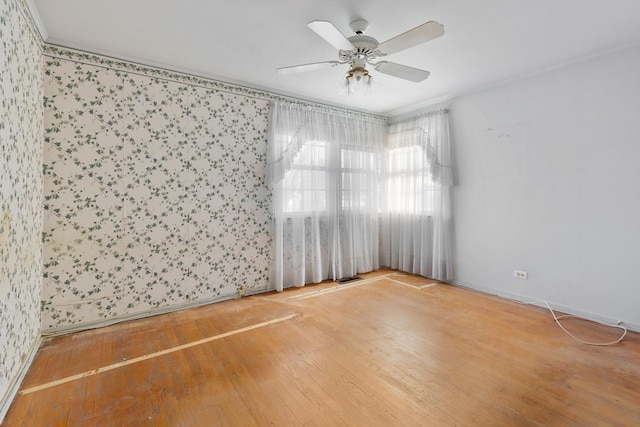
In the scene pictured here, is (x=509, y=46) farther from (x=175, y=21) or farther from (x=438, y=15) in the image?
(x=175, y=21)

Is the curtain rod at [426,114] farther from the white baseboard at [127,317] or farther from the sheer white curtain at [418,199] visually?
the white baseboard at [127,317]

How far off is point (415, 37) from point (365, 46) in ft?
1.59

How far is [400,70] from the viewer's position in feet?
8.23

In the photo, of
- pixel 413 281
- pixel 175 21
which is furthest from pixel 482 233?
pixel 175 21

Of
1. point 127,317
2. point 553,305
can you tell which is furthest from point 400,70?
point 127,317

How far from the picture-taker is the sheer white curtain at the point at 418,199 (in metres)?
4.17

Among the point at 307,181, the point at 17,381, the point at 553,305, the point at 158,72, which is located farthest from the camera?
the point at 307,181

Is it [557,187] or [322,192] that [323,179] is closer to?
[322,192]

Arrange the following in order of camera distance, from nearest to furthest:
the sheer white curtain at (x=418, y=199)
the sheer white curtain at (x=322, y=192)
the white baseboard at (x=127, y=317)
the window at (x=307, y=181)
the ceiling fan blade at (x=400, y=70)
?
1. the ceiling fan blade at (x=400, y=70)
2. the white baseboard at (x=127, y=317)
3. the sheer white curtain at (x=322, y=192)
4. the window at (x=307, y=181)
5. the sheer white curtain at (x=418, y=199)

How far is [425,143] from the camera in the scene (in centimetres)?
434

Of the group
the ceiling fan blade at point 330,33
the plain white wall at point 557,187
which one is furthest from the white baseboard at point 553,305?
the ceiling fan blade at point 330,33

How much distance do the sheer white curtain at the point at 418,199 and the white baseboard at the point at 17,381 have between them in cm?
437

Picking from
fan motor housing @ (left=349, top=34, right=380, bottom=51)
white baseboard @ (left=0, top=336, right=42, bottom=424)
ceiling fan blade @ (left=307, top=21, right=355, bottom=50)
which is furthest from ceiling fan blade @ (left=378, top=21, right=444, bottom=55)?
white baseboard @ (left=0, top=336, right=42, bottom=424)

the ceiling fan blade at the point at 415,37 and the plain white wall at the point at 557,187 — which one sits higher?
the ceiling fan blade at the point at 415,37
